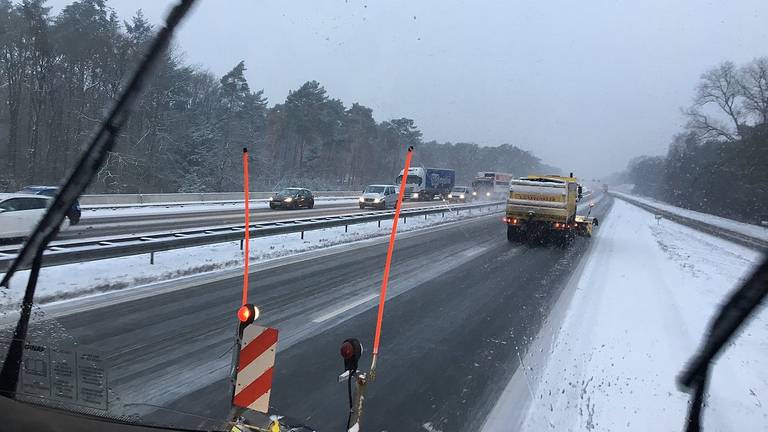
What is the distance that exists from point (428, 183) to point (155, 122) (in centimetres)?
2819

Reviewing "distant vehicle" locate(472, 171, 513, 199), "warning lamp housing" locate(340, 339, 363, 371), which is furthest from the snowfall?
"distant vehicle" locate(472, 171, 513, 199)

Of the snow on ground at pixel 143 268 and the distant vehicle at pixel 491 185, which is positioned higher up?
the distant vehicle at pixel 491 185

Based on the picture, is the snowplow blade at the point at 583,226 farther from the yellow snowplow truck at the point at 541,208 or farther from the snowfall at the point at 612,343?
the snowfall at the point at 612,343

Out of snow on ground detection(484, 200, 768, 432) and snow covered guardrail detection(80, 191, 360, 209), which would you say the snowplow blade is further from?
snow covered guardrail detection(80, 191, 360, 209)

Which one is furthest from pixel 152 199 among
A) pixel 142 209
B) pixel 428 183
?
pixel 428 183

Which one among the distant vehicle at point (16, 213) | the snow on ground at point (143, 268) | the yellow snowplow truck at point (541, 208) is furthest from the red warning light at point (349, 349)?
the yellow snowplow truck at point (541, 208)

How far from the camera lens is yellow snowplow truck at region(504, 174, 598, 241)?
1934 cm

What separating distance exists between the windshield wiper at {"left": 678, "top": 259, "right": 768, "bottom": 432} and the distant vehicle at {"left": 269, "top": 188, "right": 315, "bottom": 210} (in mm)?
33091

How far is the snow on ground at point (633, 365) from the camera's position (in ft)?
16.4

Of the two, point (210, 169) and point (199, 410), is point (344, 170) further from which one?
point (199, 410)

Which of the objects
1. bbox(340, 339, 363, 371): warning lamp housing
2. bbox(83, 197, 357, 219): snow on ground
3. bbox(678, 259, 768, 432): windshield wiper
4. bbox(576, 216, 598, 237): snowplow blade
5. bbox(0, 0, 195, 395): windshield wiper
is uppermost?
bbox(0, 0, 195, 395): windshield wiper

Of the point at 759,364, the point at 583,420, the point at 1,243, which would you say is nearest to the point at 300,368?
the point at 583,420

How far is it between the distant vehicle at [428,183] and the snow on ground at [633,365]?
37.3 metres

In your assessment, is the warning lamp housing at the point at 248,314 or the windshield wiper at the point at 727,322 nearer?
the windshield wiper at the point at 727,322
